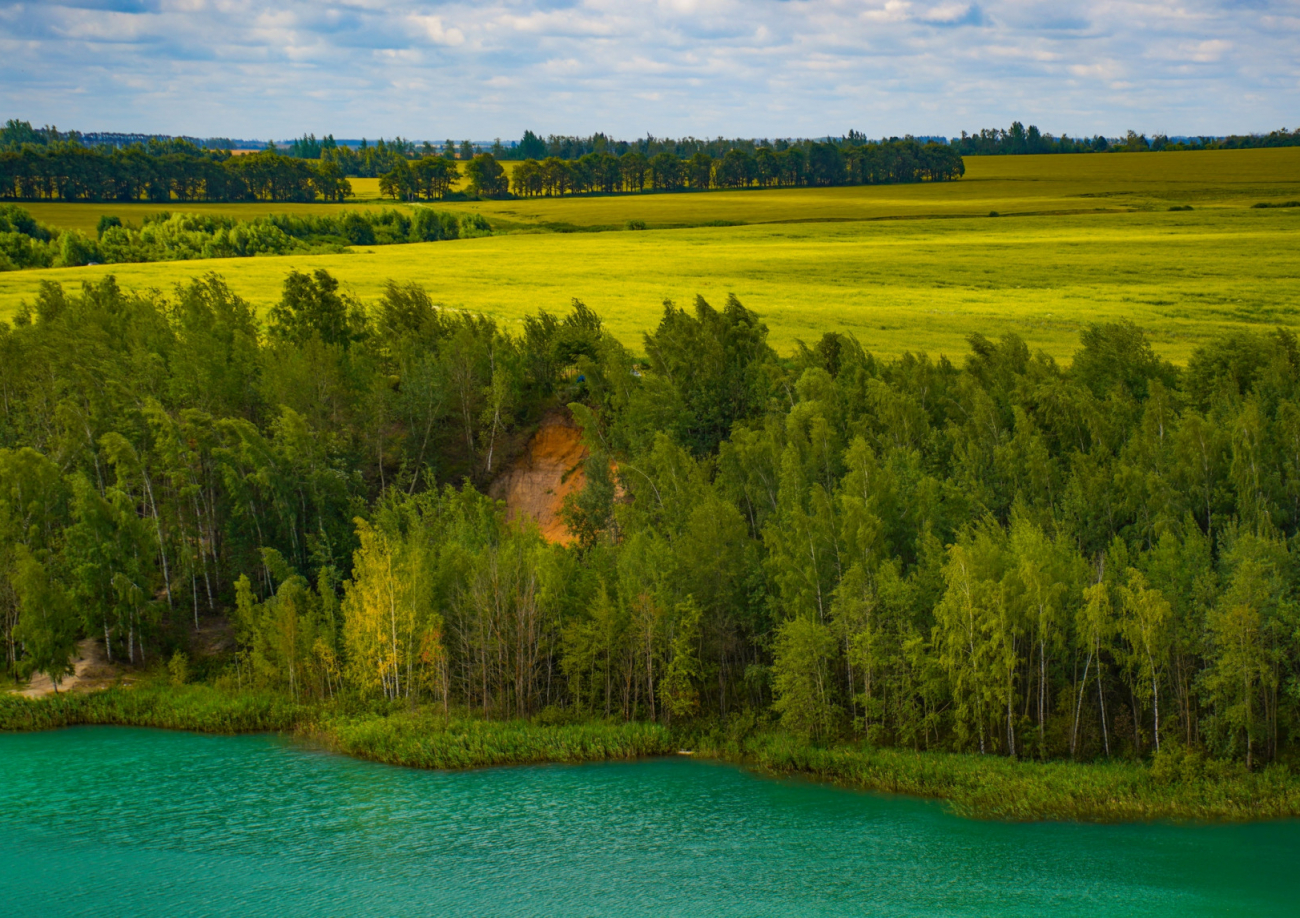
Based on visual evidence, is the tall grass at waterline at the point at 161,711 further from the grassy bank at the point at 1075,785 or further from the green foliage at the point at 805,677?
the grassy bank at the point at 1075,785

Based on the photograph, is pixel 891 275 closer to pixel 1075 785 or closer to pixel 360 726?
pixel 1075 785

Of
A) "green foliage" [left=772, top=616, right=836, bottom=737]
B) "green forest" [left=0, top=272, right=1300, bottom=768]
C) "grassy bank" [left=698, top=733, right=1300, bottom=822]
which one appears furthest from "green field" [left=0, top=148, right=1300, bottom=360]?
"grassy bank" [left=698, top=733, right=1300, bottom=822]

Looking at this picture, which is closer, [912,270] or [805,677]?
[805,677]

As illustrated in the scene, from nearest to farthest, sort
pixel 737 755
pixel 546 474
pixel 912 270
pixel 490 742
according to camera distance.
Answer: pixel 737 755 → pixel 490 742 → pixel 546 474 → pixel 912 270

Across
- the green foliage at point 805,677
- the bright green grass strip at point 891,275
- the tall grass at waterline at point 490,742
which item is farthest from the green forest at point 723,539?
the bright green grass strip at point 891,275

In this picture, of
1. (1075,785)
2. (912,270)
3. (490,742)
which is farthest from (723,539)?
(912,270)

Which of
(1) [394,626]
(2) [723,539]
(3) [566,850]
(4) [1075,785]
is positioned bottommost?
(3) [566,850]

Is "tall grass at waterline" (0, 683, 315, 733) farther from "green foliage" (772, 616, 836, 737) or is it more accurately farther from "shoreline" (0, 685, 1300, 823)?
"green foliage" (772, 616, 836, 737)
